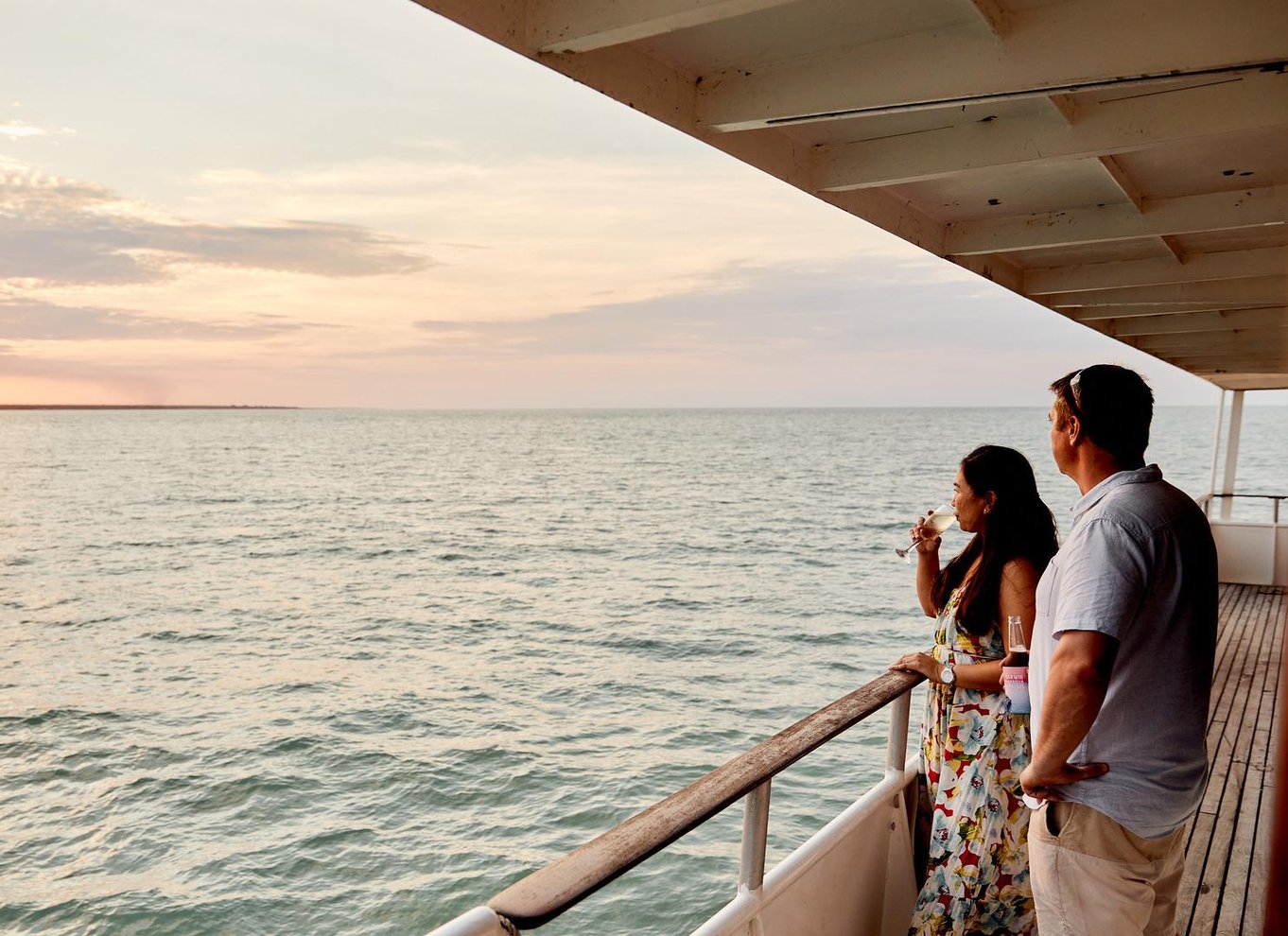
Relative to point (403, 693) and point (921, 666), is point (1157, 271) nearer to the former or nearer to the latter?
point (921, 666)

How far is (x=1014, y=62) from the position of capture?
5.83 ft

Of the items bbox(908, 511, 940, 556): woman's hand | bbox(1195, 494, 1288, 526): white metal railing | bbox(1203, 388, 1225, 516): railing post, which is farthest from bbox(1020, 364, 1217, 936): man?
bbox(1203, 388, 1225, 516): railing post

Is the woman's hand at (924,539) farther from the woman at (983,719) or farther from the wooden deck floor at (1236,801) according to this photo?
the wooden deck floor at (1236,801)

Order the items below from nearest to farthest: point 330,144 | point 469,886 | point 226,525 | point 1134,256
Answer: point 1134,256
point 469,886
point 226,525
point 330,144

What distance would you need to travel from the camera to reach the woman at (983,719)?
2182 millimetres

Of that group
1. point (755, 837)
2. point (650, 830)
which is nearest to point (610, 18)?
point (650, 830)

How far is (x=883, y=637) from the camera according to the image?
56.9 feet

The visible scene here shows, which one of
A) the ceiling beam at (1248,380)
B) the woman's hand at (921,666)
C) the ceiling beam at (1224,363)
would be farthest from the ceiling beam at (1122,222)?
the ceiling beam at (1248,380)

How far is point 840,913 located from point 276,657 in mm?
17943

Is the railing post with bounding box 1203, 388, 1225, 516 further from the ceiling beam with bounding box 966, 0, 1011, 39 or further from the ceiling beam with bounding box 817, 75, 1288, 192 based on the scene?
the ceiling beam with bounding box 966, 0, 1011, 39

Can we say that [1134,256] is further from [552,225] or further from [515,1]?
[552,225]

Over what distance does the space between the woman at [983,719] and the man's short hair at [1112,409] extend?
20.6 inches

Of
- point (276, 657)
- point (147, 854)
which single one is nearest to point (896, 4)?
point (147, 854)

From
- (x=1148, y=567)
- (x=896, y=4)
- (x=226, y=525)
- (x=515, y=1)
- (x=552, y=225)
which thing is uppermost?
(x=552, y=225)
